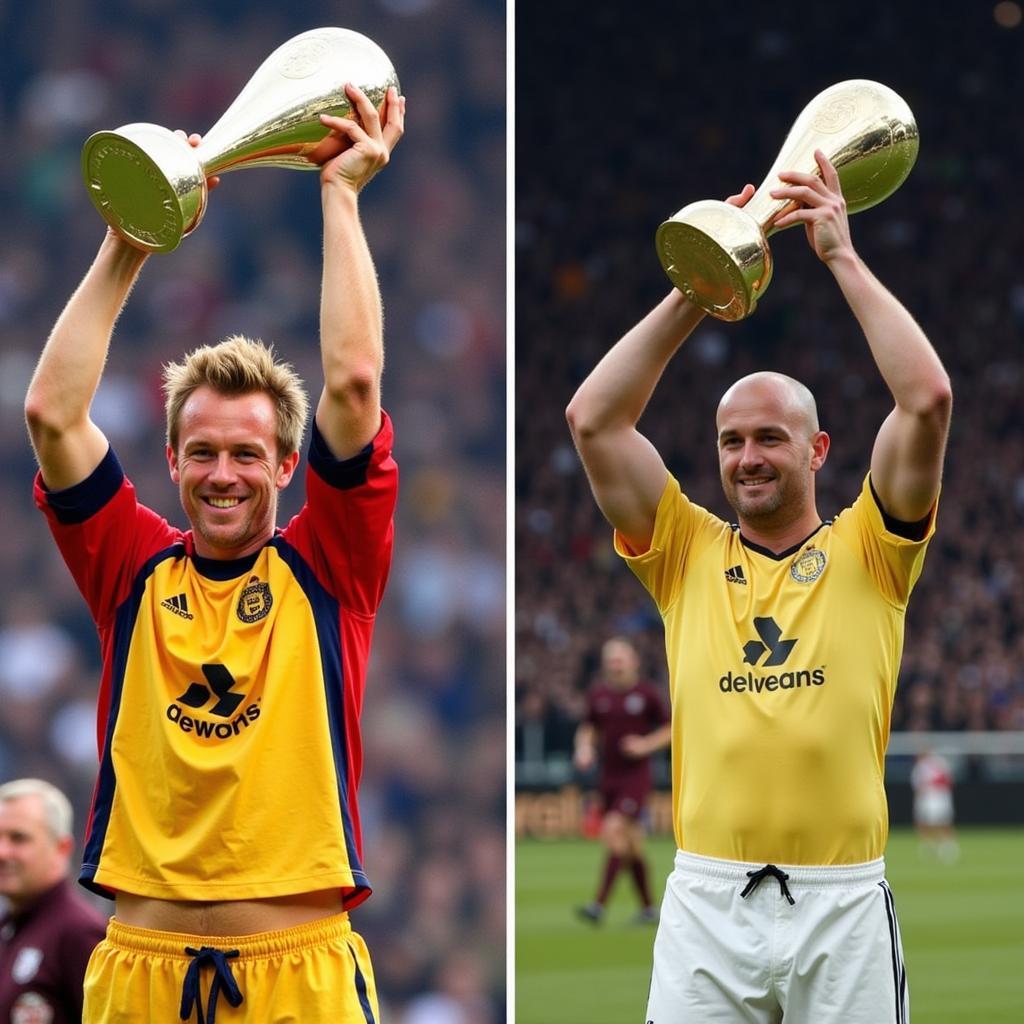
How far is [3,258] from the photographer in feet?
23.8

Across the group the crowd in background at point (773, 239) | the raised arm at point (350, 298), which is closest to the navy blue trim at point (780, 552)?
the raised arm at point (350, 298)

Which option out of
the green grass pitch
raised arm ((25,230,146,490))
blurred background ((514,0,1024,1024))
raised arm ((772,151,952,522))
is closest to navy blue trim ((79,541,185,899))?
raised arm ((25,230,146,490))

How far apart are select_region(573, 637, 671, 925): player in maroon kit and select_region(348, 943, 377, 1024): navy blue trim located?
8.02 metres

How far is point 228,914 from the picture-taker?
109 inches

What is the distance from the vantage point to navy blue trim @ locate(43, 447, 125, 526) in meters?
2.91

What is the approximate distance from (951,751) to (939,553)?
4.67 metres

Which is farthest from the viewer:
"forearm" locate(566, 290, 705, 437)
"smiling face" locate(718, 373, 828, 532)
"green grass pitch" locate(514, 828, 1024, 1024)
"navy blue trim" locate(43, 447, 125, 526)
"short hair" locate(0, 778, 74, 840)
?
"green grass pitch" locate(514, 828, 1024, 1024)

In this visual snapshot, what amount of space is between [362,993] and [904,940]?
8.25 m

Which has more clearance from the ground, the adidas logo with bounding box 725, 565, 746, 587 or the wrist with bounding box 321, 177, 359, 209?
the wrist with bounding box 321, 177, 359, 209

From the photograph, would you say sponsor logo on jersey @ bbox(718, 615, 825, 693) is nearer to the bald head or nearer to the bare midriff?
the bald head

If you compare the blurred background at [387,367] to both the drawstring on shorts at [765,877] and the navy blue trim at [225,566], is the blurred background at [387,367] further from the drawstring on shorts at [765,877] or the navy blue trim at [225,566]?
the navy blue trim at [225,566]

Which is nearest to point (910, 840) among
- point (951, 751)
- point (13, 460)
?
point (951, 751)

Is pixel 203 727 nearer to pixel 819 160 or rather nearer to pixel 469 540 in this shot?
pixel 819 160

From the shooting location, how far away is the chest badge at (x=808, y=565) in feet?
11.4
